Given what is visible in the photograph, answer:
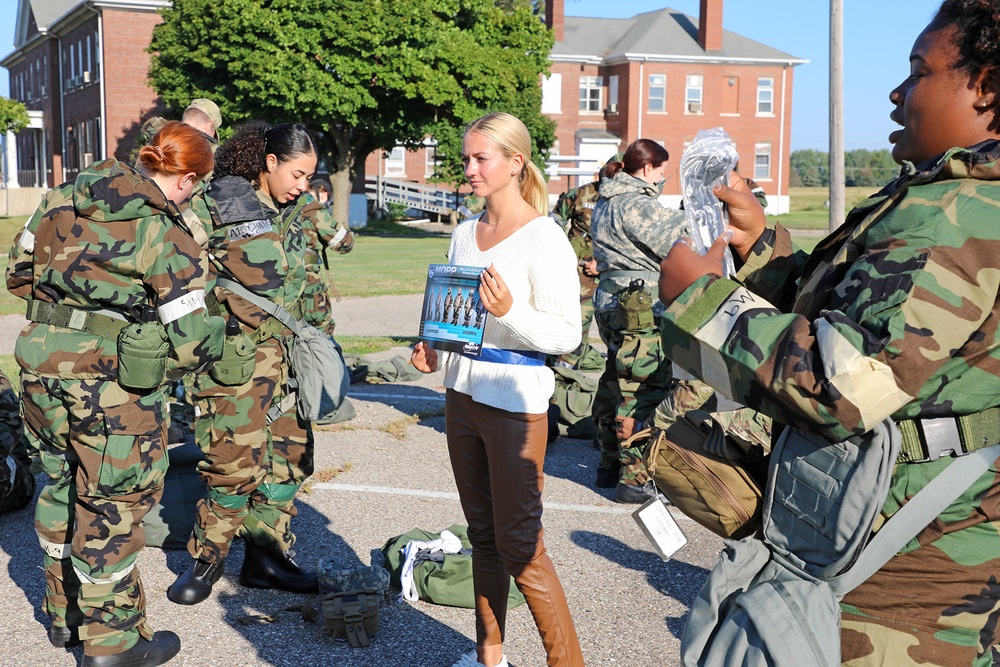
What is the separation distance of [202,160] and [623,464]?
12.0ft

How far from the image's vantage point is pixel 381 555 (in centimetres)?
538

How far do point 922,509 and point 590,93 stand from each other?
5987cm

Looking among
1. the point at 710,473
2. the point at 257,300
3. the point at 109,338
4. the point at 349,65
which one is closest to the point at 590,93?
the point at 349,65

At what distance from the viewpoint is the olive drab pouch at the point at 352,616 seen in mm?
4332

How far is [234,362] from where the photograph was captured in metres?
4.48

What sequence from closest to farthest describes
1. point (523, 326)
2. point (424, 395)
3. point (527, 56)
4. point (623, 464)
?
point (523, 326) → point (623, 464) → point (424, 395) → point (527, 56)

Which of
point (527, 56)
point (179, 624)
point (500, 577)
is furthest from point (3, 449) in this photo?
point (527, 56)

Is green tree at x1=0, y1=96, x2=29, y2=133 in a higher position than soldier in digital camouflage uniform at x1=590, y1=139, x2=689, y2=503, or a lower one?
higher

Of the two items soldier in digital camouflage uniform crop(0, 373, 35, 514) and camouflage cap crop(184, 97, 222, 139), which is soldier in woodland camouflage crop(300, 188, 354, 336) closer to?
camouflage cap crop(184, 97, 222, 139)

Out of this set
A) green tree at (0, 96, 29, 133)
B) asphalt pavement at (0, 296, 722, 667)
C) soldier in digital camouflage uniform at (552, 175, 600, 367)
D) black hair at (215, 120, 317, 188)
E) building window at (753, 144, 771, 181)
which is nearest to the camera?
asphalt pavement at (0, 296, 722, 667)

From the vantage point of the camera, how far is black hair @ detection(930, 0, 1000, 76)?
188 cm

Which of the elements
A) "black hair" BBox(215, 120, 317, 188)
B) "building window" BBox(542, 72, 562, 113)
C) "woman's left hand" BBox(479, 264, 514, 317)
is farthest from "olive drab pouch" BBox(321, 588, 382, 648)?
"building window" BBox(542, 72, 562, 113)

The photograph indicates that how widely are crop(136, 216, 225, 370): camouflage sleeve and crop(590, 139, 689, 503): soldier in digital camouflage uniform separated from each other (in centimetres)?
306

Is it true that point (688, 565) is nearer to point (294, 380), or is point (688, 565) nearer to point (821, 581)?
point (294, 380)
